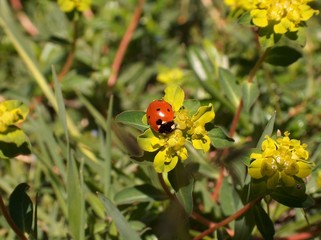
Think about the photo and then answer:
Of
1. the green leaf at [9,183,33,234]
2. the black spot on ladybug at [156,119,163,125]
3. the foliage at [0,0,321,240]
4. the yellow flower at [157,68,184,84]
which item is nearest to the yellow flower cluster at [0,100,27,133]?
the foliage at [0,0,321,240]

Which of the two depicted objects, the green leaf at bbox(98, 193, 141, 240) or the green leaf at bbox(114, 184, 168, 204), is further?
the green leaf at bbox(114, 184, 168, 204)

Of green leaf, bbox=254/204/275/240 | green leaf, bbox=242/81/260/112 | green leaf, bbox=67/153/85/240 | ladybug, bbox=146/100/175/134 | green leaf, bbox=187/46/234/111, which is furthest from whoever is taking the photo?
green leaf, bbox=187/46/234/111

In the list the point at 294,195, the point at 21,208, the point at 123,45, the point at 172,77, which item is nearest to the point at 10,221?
the point at 21,208

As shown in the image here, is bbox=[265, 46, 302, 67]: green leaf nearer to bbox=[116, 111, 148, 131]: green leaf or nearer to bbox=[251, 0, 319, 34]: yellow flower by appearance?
bbox=[251, 0, 319, 34]: yellow flower

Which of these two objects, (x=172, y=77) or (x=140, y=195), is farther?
(x=172, y=77)

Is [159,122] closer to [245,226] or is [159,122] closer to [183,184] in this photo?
[183,184]

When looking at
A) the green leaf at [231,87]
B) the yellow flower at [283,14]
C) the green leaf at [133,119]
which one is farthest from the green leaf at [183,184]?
the green leaf at [231,87]
